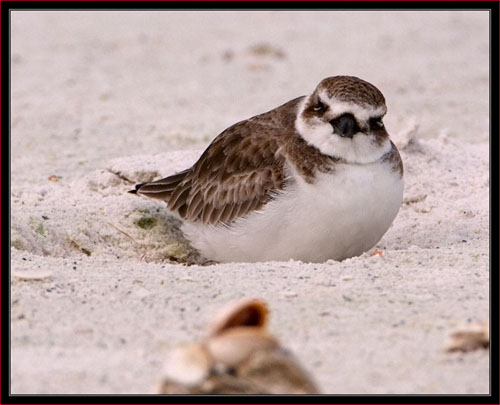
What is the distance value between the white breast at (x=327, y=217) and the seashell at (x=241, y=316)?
205 cm

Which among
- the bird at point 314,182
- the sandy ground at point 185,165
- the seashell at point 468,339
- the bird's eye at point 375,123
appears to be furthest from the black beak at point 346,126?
the seashell at point 468,339

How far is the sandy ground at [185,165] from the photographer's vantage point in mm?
3184

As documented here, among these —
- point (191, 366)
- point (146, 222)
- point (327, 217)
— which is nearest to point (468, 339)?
point (191, 366)

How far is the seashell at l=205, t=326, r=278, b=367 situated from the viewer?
8.50 feet

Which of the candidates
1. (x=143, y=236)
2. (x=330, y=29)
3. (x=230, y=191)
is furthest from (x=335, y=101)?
(x=330, y=29)

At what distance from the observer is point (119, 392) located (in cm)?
282

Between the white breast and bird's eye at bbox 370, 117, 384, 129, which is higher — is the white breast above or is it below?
below

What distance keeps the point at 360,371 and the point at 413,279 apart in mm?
1259

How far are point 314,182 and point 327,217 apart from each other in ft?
0.62

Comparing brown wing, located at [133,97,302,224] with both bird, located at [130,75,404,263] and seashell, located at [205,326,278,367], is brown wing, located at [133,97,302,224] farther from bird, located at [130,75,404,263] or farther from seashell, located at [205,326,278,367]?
seashell, located at [205,326,278,367]

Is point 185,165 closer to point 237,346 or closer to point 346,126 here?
point 346,126

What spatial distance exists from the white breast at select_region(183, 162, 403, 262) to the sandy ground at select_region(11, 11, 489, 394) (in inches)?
9.5

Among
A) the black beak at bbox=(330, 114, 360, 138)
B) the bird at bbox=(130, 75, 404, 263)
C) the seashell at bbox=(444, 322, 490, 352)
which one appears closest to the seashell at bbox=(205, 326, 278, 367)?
the seashell at bbox=(444, 322, 490, 352)

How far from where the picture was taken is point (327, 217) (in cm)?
477
